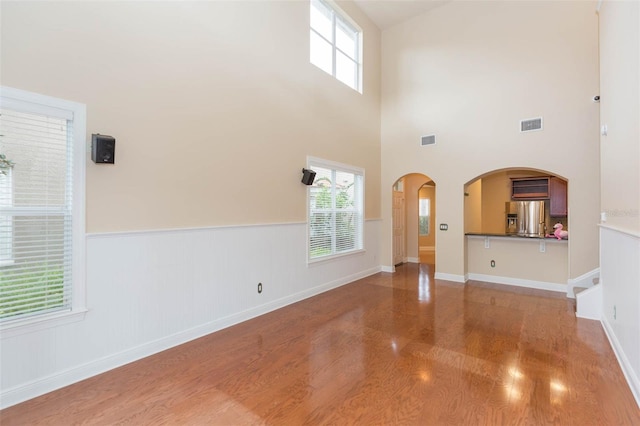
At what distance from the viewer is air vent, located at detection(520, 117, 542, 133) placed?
209 inches

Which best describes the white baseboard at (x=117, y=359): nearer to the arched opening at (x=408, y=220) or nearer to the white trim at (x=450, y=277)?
the white trim at (x=450, y=277)

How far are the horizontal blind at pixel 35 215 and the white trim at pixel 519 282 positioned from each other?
6.44 metres

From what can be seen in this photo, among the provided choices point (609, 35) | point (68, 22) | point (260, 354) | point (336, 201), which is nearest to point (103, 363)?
point (260, 354)

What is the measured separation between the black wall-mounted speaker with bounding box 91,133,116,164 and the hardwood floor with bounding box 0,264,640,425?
1.82 metres

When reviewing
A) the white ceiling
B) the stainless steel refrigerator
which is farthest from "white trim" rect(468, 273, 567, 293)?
the white ceiling

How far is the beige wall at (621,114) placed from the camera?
2.51 metres

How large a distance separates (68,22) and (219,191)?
190 centimetres

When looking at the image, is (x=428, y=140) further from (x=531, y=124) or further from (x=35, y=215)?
(x=35, y=215)

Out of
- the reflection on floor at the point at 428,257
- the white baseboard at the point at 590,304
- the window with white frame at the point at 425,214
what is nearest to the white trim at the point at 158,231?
the white baseboard at the point at 590,304

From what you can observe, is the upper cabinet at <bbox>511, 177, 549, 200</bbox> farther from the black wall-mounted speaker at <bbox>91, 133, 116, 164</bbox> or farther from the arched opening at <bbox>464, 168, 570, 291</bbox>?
the black wall-mounted speaker at <bbox>91, 133, 116, 164</bbox>

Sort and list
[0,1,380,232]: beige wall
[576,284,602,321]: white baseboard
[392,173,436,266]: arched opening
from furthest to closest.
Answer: [392,173,436,266]: arched opening, [576,284,602,321]: white baseboard, [0,1,380,232]: beige wall

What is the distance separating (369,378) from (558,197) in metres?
6.45

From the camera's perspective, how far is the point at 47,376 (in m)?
2.38

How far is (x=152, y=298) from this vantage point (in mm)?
3016
